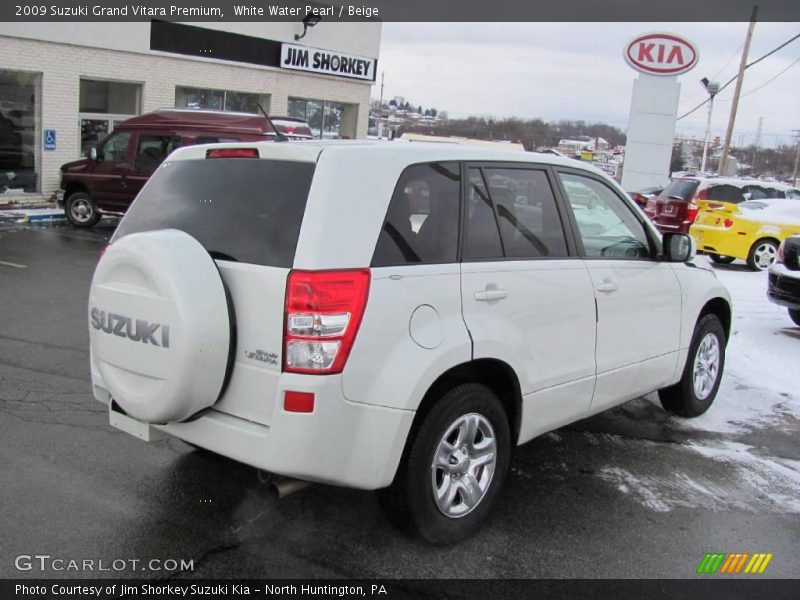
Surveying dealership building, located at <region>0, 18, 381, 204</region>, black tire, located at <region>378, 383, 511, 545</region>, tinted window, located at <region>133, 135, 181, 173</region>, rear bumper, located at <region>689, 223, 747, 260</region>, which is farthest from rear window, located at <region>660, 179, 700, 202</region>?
black tire, located at <region>378, 383, 511, 545</region>

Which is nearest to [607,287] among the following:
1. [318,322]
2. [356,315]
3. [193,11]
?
[356,315]

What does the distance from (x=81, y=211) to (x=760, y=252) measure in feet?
42.2

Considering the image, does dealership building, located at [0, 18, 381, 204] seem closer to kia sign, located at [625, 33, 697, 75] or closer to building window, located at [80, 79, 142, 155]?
building window, located at [80, 79, 142, 155]

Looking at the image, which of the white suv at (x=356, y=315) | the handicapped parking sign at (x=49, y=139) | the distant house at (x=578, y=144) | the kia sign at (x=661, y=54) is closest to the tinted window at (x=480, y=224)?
the white suv at (x=356, y=315)

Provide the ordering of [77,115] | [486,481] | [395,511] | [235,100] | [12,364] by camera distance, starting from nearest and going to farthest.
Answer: [395,511] < [486,481] < [12,364] < [77,115] < [235,100]

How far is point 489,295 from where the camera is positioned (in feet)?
12.3

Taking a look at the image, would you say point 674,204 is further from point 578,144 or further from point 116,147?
point 116,147

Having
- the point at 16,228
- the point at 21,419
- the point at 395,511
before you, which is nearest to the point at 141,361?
the point at 395,511

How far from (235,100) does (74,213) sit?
757cm

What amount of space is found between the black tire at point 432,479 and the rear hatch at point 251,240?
715 millimetres

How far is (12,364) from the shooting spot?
6141 millimetres

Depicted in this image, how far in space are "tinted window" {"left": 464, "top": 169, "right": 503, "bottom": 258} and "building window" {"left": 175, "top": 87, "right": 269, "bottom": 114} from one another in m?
16.6

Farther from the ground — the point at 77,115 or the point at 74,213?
the point at 77,115

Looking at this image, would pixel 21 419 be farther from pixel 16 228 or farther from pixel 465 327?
pixel 16 228
